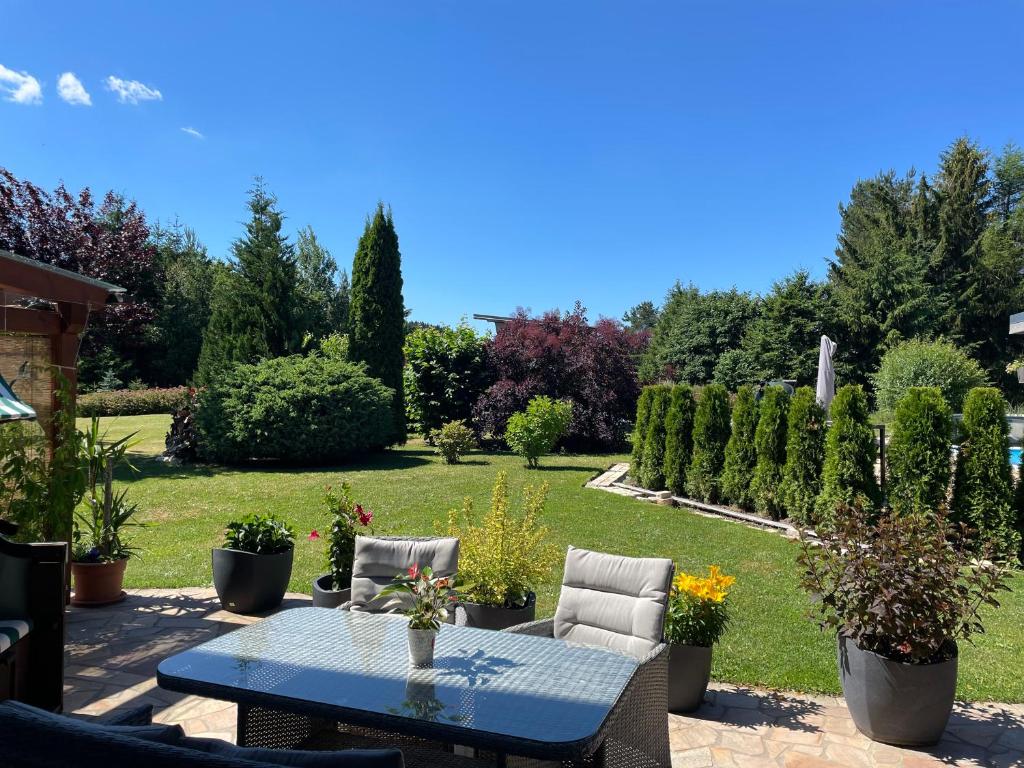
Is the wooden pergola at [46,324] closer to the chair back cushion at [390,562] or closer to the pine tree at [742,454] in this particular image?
the chair back cushion at [390,562]

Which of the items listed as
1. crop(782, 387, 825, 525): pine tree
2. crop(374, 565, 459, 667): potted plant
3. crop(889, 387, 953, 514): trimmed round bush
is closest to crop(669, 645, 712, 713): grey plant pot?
crop(374, 565, 459, 667): potted plant

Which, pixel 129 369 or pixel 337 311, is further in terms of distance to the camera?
pixel 337 311

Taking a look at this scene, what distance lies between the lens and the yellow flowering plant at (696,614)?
347 cm

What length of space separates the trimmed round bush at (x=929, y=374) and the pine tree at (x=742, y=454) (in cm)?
967

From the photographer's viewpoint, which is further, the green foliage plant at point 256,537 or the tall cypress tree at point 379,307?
the tall cypress tree at point 379,307

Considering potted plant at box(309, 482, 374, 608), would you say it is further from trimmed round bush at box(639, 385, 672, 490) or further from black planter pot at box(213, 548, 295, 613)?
trimmed round bush at box(639, 385, 672, 490)

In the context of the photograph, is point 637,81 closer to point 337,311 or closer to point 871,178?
point 337,311

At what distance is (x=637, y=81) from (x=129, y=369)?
21.3 m

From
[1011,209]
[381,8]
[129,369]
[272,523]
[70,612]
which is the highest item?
[1011,209]

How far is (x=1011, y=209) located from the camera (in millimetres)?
32875

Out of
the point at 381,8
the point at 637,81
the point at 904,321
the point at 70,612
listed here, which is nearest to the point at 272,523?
the point at 70,612

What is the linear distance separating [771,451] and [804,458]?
0.53 meters

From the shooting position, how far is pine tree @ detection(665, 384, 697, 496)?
998 cm

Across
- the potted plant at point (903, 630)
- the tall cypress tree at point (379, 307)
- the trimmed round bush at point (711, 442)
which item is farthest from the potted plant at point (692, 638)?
the tall cypress tree at point (379, 307)
